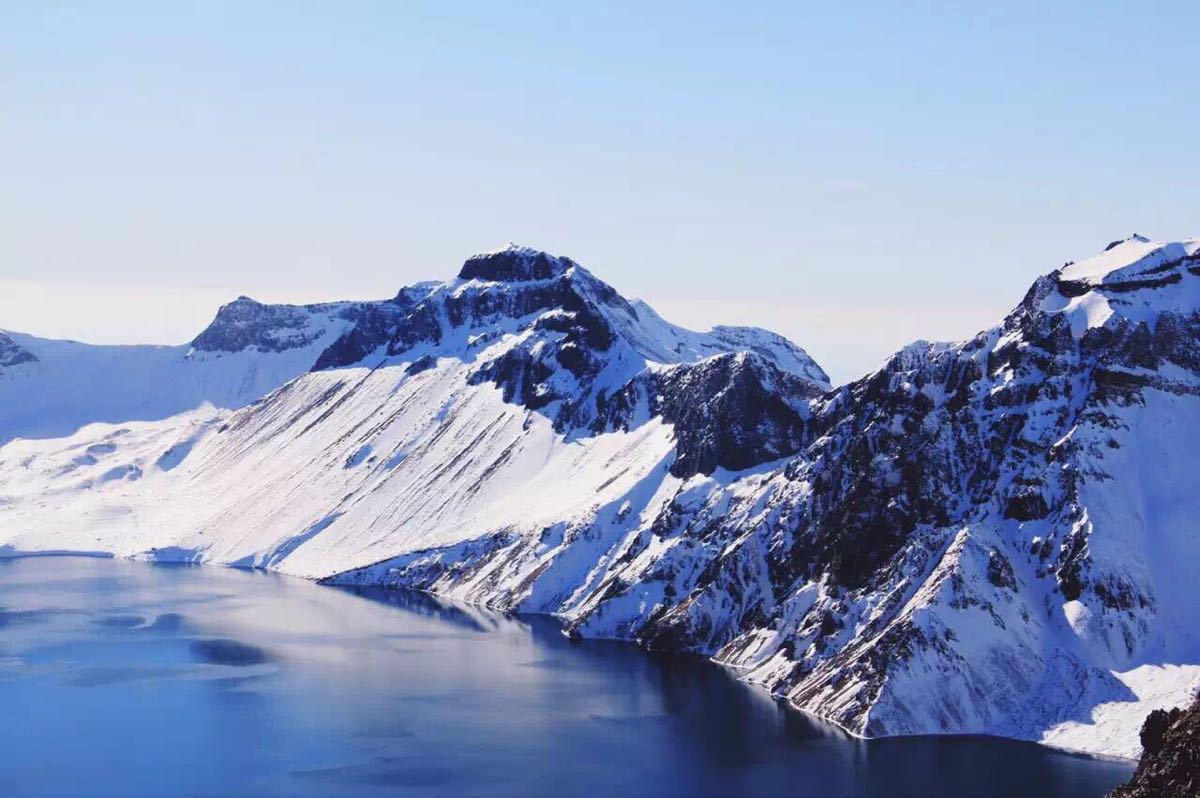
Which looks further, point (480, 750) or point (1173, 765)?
point (480, 750)

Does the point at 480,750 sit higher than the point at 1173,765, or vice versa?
the point at 1173,765

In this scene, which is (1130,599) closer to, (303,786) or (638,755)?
(638,755)

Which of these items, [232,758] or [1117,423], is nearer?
[232,758]

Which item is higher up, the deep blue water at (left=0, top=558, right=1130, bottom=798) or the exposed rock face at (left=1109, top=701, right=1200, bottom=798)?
the exposed rock face at (left=1109, top=701, right=1200, bottom=798)

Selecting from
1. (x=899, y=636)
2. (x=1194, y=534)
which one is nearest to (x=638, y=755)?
(x=899, y=636)

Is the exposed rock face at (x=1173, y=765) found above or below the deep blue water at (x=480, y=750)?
above

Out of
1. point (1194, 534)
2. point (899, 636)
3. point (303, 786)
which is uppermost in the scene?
point (1194, 534)

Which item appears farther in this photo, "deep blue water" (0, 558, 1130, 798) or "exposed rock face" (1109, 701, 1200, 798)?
"deep blue water" (0, 558, 1130, 798)

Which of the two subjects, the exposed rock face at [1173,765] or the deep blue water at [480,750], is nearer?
the exposed rock face at [1173,765]
